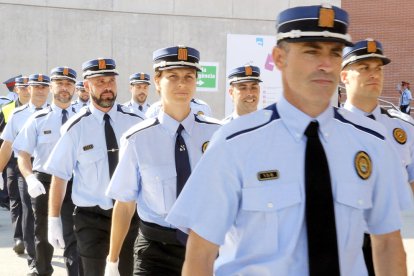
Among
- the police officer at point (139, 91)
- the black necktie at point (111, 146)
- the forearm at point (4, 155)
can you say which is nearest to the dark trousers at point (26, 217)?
the forearm at point (4, 155)

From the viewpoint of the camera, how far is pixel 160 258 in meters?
4.25

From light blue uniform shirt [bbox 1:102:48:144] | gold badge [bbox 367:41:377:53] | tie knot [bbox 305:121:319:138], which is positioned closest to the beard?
gold badge [bbox 367:41:377:53]

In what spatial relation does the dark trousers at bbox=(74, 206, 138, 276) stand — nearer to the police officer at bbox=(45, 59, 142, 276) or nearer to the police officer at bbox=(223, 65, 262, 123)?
the police officer at bbox=(45, 59, 142, 276)

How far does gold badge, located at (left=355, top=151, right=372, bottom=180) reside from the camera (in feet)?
8.19

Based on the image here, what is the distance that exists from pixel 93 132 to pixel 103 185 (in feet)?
1.71

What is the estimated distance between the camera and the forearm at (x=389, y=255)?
2533 millimetres

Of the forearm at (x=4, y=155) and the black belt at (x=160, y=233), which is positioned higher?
the forearm at (x=4, y=155)

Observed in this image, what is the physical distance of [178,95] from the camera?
458 centimetres

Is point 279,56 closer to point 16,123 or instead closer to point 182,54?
point 182,54

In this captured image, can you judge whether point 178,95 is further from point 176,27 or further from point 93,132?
point 176,27

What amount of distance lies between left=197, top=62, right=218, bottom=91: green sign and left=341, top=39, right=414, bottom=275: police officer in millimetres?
12277

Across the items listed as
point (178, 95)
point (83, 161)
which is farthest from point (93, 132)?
point (178, 95)

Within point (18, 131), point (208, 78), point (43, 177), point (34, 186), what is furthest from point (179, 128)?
point (208, 78)

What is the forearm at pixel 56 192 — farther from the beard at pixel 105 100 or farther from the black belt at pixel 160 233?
the black belt at pixel 160 233
